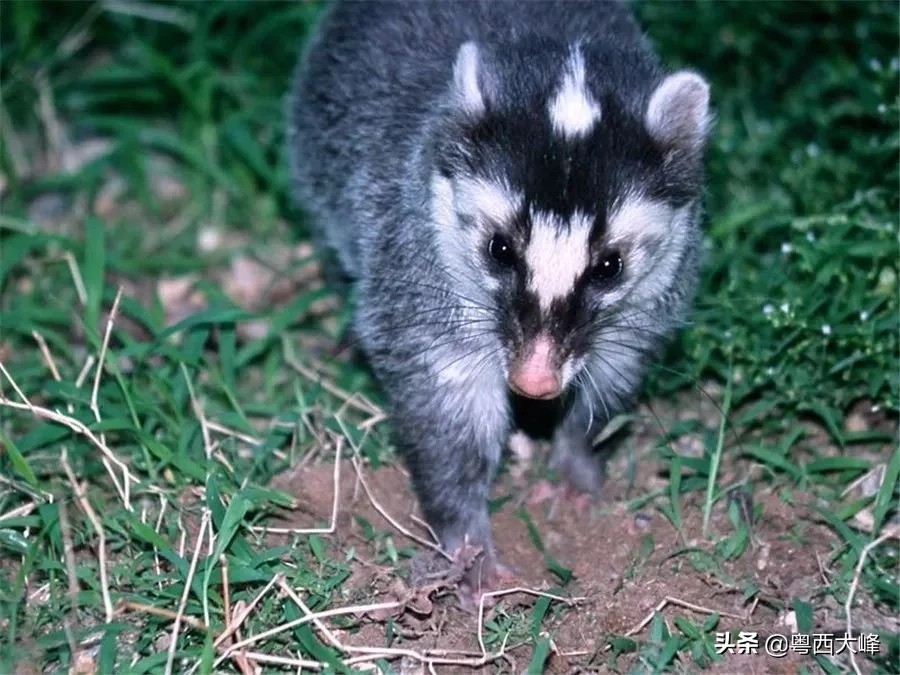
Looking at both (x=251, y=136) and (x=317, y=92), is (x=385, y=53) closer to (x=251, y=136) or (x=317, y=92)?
(x=317, y=92)

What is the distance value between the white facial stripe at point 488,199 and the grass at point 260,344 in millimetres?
1374

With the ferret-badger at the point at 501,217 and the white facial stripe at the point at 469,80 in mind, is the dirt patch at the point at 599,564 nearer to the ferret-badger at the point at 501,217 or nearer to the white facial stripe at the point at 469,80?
the ferret-badger at the point at 501,217

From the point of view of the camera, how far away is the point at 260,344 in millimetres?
6355

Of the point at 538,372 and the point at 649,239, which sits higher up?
the point at 649,239

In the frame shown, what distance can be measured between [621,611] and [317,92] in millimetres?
2830

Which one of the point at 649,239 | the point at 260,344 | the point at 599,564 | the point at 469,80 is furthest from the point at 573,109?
the point at 260,344

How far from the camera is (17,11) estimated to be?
284 inches

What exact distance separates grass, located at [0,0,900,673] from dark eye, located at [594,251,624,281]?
1.19 m

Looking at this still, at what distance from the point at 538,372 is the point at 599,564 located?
44.0 inches

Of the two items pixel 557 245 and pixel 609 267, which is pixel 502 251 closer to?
pixel 557 245

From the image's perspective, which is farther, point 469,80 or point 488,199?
point 469,80

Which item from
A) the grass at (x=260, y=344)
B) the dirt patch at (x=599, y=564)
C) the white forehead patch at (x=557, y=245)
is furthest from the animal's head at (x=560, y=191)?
the grass at (x=260, y=344)

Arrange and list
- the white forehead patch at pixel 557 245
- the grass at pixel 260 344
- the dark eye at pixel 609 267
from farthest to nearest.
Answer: the grass at pixel 260 344 → the dark eye at pixel 609 267 → the white forehead patch at pixel 557 245

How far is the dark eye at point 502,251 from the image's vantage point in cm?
458
